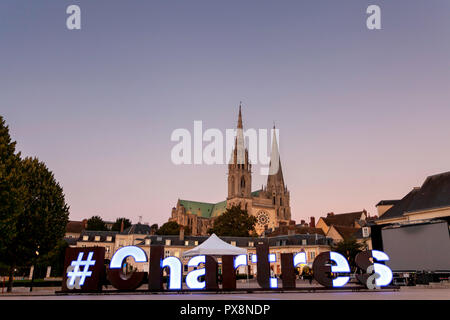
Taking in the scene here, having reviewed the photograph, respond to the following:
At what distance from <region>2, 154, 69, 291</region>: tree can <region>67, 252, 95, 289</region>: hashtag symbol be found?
10.0m

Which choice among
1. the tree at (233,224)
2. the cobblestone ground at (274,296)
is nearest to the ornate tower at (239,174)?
the tree at (233,224)

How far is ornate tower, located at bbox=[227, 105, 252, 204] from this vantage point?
5797 inches

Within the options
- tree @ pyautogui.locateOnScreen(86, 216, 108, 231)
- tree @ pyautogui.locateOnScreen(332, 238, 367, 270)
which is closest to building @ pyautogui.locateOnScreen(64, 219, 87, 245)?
tree @ pyautogui.locateOnScreen(86, 216, 108, 231)

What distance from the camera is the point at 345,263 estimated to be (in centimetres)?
1952

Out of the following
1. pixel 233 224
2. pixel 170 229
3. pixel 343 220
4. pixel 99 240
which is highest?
pixel 343 220

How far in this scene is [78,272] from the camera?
19391 millimetres

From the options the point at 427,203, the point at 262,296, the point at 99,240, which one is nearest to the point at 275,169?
the point at 99,240

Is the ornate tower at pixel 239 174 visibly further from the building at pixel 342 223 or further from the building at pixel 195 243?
the building at pixel 195 243

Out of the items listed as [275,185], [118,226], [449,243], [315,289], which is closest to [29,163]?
[315,289]

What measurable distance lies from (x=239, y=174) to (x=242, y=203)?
43.7ft

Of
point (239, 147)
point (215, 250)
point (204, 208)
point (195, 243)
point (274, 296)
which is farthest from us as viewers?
point (204, 208)

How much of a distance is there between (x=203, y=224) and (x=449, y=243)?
125 metres

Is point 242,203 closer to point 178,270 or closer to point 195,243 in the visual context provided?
point 195,243
